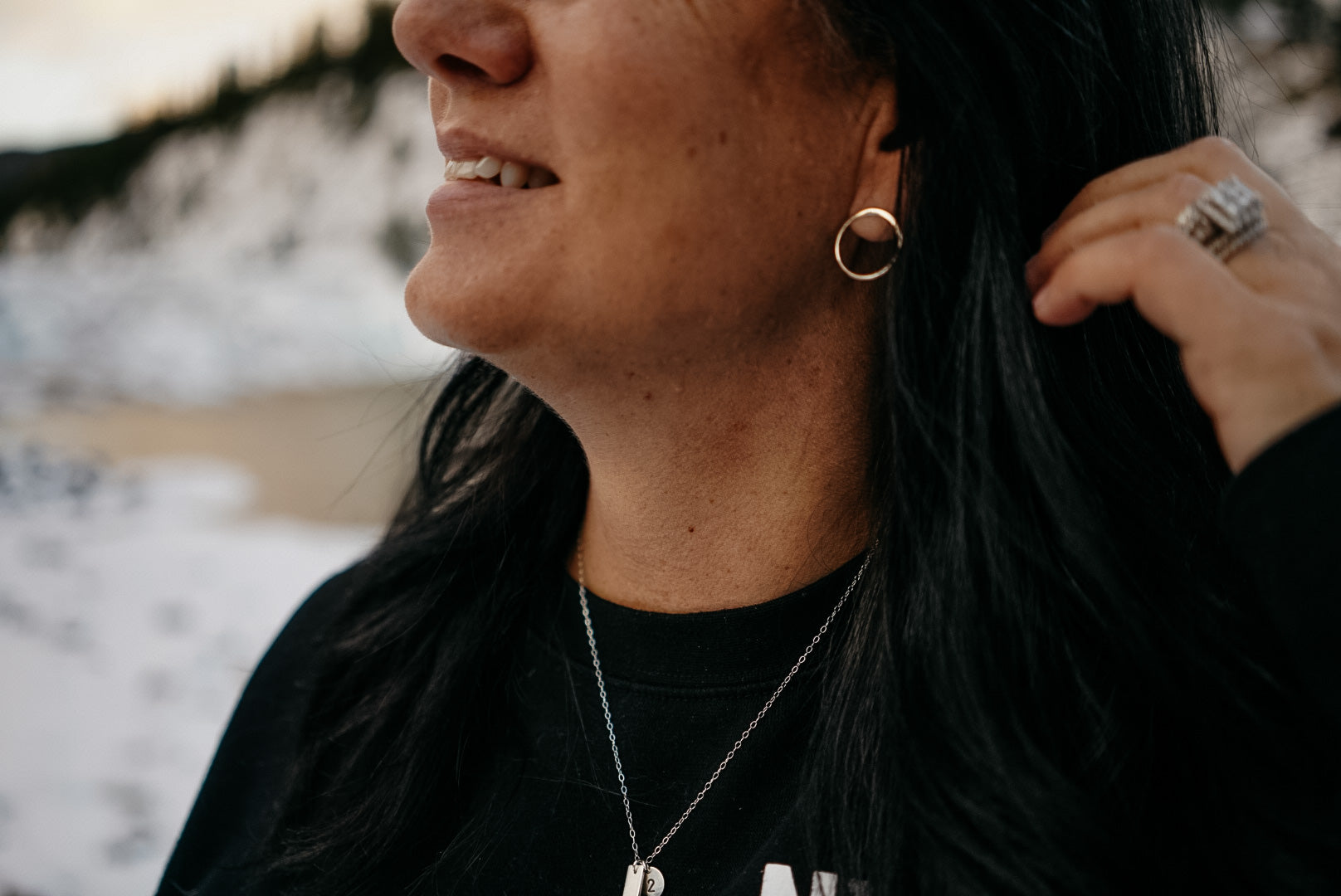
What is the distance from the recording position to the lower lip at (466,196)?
856 mm

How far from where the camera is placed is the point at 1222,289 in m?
0.68

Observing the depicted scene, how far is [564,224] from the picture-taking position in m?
0.82

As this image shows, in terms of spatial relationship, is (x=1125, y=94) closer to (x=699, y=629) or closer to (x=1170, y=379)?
(x=1170, y=379)

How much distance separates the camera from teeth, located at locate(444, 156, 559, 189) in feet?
2.87

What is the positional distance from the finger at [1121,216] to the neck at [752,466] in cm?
22

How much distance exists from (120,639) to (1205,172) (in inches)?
115

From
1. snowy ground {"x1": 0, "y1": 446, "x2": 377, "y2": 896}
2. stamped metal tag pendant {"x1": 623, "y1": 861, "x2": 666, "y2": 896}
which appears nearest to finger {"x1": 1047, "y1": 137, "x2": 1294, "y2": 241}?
stamped metal tag pendant {"x1": 623, "y1": 861, "x2": 666, "y2": 896}

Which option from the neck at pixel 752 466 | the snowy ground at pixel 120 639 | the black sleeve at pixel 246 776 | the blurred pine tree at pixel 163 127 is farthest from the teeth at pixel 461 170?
the blurred pine tree at pixel 163 127

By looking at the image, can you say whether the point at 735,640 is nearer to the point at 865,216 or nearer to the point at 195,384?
the point at 865,216

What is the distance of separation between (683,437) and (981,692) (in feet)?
1.21

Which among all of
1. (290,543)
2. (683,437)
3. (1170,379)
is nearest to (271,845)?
(683,437)

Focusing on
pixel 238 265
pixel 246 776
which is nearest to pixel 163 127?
pixel 238 265

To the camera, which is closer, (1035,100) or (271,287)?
(1035,100)

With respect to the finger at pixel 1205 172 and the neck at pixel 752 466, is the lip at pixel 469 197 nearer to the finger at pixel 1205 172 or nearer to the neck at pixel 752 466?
the neck at pixel 752 466
